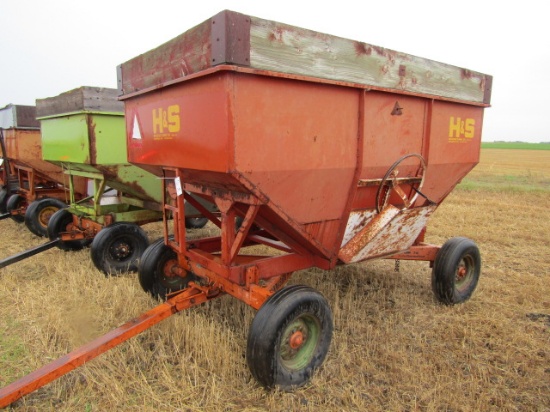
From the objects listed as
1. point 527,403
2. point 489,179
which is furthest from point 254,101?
point 489,179

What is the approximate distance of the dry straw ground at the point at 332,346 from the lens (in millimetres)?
2631

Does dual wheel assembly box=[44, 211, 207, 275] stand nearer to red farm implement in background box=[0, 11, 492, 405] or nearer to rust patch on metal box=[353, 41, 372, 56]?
red farm implement in background box=[0, 11, 492, 405]

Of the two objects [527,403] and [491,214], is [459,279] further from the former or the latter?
[491,214]

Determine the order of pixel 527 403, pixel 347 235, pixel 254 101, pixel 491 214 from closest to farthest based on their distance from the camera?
pixel 254 101 → pixel 527 403 → pixel 347 235 → pixel 491 214

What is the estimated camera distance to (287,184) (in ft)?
8.97

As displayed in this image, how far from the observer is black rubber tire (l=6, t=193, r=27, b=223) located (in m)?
7.95

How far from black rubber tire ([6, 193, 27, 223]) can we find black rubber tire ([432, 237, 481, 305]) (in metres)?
7.49

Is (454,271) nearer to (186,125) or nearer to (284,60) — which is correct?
(284,60)

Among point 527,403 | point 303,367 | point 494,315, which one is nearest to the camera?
point 527,403

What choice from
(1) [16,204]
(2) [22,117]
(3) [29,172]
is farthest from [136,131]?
(1) [16,204]

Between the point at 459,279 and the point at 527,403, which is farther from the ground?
the point at 459,279

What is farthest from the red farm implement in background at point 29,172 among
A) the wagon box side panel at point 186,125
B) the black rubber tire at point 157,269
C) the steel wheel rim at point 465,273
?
the steel wheel rim at point 465,273

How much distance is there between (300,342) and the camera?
2.87 m

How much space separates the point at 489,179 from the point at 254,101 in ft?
59.6
